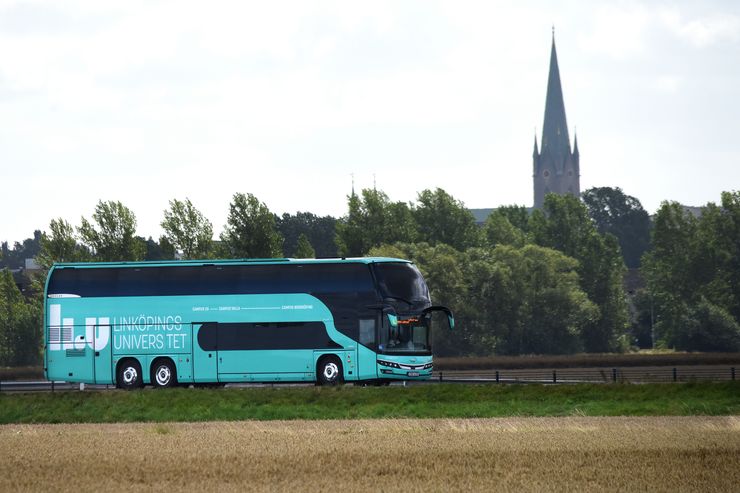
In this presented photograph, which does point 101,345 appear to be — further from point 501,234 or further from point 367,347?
point 501,234

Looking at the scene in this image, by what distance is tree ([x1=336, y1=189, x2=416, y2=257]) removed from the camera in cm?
11294

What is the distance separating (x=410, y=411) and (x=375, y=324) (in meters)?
6.07

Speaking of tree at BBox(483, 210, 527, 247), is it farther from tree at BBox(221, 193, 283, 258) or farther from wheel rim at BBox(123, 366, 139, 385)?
wheel rim at BBox(123, 366, 139, 385)

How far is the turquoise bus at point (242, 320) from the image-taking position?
4831 centimetres

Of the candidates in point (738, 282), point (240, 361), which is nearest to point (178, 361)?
point (240, 361)

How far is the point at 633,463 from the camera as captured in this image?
2653 centimetres

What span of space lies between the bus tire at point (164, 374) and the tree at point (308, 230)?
12153cm

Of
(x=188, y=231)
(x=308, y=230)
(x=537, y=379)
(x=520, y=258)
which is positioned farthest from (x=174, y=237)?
(x=308, y=230)

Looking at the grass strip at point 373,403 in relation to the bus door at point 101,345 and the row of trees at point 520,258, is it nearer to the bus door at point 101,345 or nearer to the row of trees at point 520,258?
the bus door at point 101,345

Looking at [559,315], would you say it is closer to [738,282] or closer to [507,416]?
[738,282]

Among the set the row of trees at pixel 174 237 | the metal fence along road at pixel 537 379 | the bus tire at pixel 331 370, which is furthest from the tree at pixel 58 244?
the bus tire at pixel 331 370

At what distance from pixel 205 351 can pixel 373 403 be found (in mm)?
7775

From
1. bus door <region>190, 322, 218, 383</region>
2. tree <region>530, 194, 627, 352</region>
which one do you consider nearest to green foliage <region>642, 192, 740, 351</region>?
tree <region>530, 194, 627, 352</region>

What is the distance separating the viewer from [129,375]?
49.8 metres
